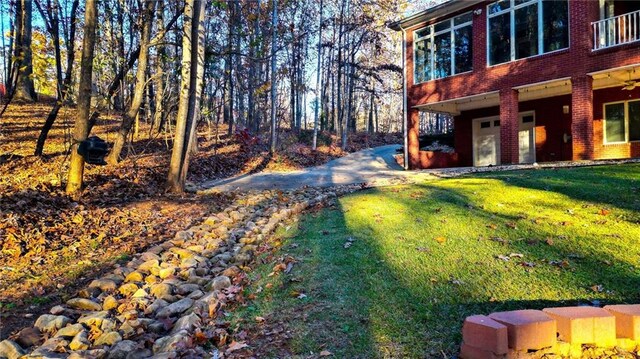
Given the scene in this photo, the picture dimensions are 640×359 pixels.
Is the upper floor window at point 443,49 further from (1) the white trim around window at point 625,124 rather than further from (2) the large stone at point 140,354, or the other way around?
(2) the large stone at point 140,354

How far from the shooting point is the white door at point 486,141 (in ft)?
57.1

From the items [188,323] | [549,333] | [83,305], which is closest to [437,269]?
[549,333]

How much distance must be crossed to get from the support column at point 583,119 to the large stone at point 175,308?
1308 centimetres

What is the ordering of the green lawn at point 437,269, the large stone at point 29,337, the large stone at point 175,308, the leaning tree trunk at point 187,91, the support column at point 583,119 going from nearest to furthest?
the green lawn at point 437,269, the large stone at point 29,337, the large stone at point 175,308, the leaning tree trunk at point 187,91, the support column at point 583,119

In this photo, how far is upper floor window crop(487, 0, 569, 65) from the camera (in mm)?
13398

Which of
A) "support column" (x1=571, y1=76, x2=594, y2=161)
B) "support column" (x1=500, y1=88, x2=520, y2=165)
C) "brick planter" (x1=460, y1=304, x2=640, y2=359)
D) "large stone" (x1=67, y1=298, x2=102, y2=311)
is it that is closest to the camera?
"brick planter" (x1=460, y1=304, x2=640, y2=359)

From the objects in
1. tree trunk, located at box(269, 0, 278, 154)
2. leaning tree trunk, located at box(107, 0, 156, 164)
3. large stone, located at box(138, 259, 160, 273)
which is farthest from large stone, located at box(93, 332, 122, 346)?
tree trunk, located at box(269, 0, 278, 154)

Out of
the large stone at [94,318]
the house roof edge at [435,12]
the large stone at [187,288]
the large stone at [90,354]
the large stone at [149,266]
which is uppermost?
the house roof edge at [435,12]

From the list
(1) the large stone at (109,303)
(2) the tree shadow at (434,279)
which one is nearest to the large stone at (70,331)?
(1) the large stone at (109,303)

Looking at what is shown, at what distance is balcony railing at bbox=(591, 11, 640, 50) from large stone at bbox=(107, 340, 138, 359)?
14.6 meters

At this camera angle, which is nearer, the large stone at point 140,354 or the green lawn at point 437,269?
the large stone at point 140,354

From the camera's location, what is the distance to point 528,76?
13.9m

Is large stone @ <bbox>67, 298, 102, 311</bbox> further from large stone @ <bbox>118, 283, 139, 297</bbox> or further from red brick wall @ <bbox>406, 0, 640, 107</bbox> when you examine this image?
red brick wall @ <bbox>406, 0, 640, 107</bbox>

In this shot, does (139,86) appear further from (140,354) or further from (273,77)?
(140,354)
